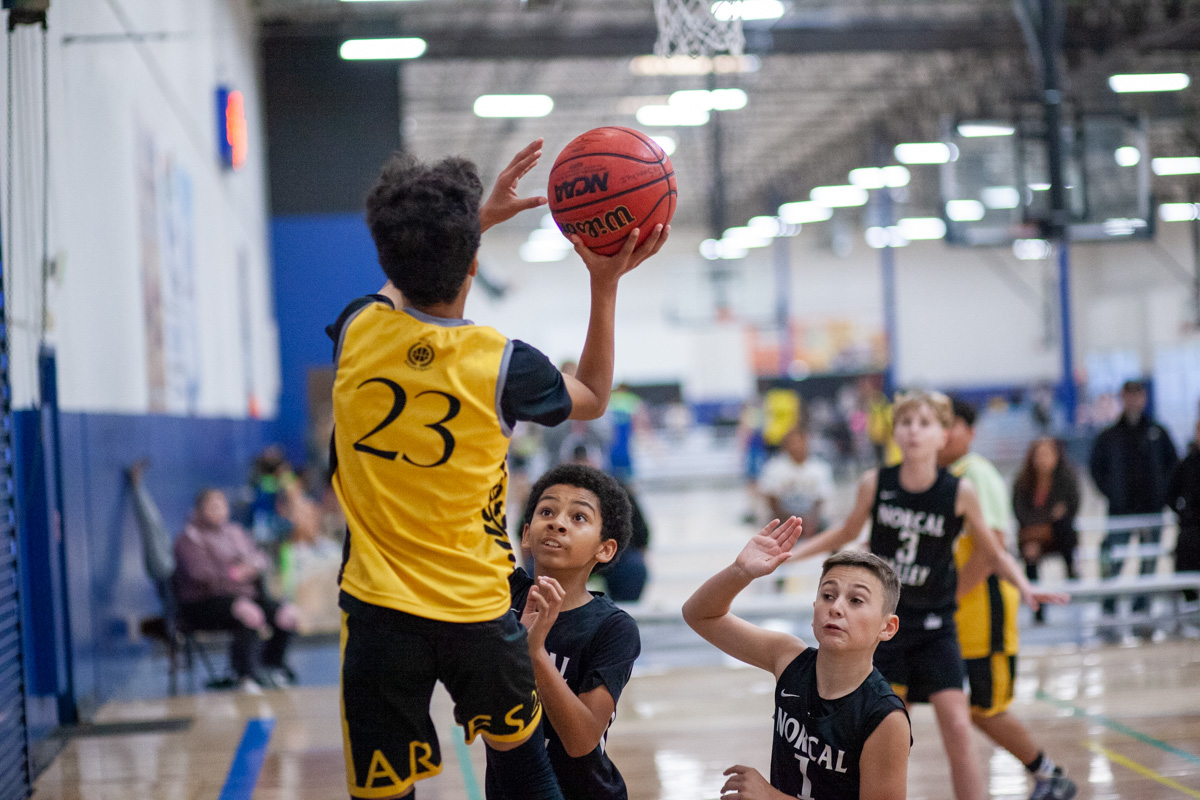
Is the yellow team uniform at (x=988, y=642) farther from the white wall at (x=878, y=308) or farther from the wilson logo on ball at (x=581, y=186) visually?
the white wall at (x=878, y=308)

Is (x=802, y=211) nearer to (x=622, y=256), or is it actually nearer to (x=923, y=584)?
(x=923, y=584)

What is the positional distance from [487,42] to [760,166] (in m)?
16.3

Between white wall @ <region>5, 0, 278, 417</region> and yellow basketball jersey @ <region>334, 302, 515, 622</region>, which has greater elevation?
white wall @ <region>5, 0, 278, 417</region>

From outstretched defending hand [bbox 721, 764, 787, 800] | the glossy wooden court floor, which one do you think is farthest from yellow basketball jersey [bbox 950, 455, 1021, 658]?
outstretched defending hand [bbox 721, 764, 787, 800]


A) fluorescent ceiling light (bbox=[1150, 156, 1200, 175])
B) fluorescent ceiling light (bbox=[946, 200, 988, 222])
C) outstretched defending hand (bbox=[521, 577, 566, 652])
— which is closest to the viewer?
outstretched defending hand (bbox=[521, 577, 566, 652])

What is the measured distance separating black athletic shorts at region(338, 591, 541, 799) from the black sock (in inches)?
3.5

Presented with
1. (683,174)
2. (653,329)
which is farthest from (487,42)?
(653,329)

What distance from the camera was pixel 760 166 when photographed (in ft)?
96.6

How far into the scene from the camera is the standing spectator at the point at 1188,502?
6965mm

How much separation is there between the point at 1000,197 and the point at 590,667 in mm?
9105

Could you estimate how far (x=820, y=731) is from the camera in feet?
7.54

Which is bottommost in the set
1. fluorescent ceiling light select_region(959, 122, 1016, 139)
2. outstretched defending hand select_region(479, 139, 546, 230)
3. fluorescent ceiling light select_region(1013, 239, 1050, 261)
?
outstretched defending hand select_region(479, 139, 546, 230)

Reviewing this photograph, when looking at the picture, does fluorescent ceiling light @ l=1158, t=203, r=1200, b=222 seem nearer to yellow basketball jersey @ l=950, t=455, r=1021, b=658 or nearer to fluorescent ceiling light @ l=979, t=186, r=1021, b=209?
fluorescent ceiling light @ l=979, t=186, r=1021, b=209

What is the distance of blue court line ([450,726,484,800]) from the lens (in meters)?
4.24
